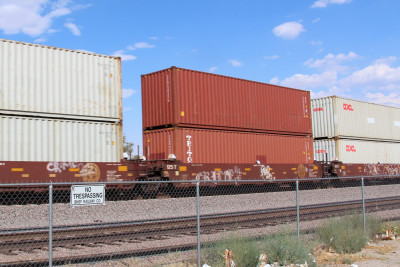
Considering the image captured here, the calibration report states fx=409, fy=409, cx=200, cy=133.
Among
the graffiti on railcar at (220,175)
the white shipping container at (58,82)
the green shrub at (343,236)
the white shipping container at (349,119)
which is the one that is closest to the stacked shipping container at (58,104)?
the white shipping container at (58,82)

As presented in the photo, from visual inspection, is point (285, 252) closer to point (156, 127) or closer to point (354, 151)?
point (156, 127)

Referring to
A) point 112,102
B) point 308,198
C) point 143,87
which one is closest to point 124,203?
point 112,102

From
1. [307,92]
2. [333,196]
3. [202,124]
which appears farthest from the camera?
[307,92]

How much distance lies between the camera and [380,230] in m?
9.93

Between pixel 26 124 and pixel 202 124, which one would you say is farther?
pixel 202 124

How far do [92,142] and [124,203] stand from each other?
2.40 m

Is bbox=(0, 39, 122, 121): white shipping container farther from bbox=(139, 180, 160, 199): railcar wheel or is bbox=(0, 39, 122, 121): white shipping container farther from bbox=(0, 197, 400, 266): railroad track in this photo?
bbox=(0, 197, 400, 266): railroad track

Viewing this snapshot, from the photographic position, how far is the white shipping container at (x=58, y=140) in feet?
41.5

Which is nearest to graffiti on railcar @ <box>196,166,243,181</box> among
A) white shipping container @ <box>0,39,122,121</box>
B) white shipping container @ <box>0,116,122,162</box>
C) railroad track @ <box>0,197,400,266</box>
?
white shipping container @ <box>0,116,122,162</box>

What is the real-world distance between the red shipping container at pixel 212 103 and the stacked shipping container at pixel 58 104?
252cm

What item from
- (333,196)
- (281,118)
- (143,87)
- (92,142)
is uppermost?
(143,87)

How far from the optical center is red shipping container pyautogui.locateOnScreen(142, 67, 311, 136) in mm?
17016

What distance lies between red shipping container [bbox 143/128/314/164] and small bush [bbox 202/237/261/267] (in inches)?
376

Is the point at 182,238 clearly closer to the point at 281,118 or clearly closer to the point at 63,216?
the point at 63,216
